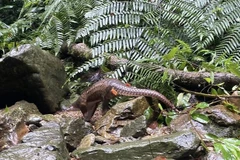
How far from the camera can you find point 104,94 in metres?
3.07

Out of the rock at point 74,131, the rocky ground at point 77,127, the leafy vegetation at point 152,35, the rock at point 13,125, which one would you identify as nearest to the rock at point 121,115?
the rocky ground at point 77,127

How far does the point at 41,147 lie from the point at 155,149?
0.66m

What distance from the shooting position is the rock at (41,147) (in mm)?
1932

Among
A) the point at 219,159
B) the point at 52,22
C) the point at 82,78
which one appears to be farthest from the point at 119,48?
the point at 219,159

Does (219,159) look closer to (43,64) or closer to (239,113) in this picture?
(239,113)

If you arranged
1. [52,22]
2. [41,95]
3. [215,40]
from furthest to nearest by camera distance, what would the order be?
[52,22]
[215,40]
[41,95]

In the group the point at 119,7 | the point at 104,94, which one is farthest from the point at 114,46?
the point at 104,94

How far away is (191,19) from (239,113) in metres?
1.48

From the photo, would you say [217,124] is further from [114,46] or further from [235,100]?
[114,46]

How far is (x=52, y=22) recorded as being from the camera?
14.5 feet

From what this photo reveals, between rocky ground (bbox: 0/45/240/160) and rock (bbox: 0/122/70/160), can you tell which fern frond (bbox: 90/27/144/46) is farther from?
rock (bbox: 0/122/70/160)

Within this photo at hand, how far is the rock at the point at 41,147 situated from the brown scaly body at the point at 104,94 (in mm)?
736

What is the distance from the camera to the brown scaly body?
2.83 m

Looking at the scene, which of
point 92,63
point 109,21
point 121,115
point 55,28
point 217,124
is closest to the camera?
point 217,124
